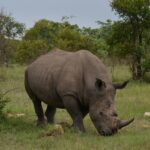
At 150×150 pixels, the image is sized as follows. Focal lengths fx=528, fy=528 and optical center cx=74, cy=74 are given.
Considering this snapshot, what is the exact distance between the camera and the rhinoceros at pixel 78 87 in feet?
36.1

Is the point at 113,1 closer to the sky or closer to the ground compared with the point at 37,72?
closer to the sky

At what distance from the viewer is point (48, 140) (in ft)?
33.8

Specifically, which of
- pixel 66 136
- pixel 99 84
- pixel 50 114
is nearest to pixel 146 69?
pixel 50 114

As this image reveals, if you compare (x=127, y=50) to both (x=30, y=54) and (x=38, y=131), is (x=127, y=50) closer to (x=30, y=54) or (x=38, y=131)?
(x=30, y=54)

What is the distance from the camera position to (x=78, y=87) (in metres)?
11.5

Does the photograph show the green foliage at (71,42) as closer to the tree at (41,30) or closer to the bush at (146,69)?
the bush at (146,69)

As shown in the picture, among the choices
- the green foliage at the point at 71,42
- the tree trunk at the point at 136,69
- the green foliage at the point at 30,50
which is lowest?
the tree trunk at the point at 136,69

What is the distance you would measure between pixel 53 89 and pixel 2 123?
1.47m

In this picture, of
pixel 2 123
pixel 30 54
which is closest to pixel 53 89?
pixel 2 123

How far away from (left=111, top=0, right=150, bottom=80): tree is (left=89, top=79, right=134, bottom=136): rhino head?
53.7ft

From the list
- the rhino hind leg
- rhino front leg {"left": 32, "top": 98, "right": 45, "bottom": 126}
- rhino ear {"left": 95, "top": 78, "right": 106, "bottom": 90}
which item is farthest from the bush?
rhino ear {"left": 95, "top": 78, "right": 106, "bottom": 90}

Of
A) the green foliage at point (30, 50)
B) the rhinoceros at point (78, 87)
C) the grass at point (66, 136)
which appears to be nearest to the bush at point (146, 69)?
the green foliage at point (30, 50)

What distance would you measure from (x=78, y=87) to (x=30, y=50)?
21583 mm

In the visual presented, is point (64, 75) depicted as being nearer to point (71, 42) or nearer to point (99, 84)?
point (99, 84)
